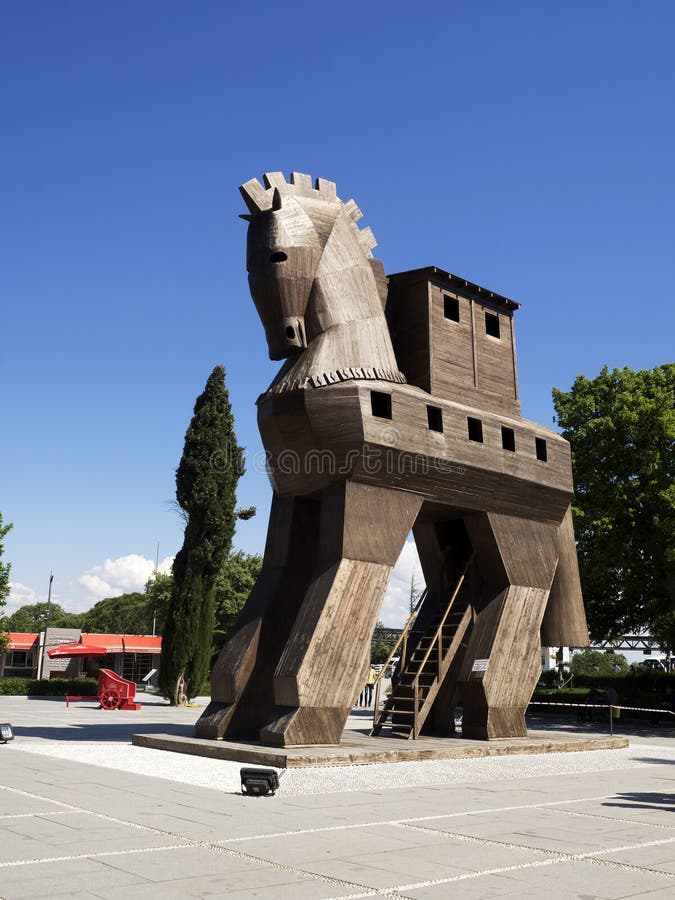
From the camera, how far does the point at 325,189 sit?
54.3 feet

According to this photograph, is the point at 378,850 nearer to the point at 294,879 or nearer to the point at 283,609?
the point at 294,879

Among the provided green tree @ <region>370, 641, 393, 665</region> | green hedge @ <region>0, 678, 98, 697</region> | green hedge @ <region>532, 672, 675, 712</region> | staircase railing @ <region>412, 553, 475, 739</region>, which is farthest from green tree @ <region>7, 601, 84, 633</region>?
staircase railing @ <region>412, 553, 475, 739</region>

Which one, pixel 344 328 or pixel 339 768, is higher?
pixel 344 328

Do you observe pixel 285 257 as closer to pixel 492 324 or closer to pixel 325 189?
pixel 325 189

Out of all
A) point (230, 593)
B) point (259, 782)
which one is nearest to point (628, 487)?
point (259, 782)

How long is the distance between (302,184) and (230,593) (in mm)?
39986

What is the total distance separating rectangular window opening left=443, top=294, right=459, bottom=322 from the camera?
58.4 feet

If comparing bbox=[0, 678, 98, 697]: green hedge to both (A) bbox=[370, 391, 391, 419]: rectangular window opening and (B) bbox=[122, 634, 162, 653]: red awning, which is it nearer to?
(B) bbox=[122, 634, 162, 653]: red awning

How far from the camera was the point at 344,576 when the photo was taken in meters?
14.2

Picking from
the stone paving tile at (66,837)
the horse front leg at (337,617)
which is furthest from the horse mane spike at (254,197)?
the stone paving tile at (66,837)

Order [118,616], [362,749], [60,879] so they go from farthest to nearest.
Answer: [118,616], [362,749], [60,879]

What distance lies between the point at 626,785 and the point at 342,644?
471cm

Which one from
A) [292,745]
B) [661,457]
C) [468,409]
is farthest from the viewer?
[661,457]

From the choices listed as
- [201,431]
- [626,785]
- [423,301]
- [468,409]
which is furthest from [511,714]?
[201,431]
